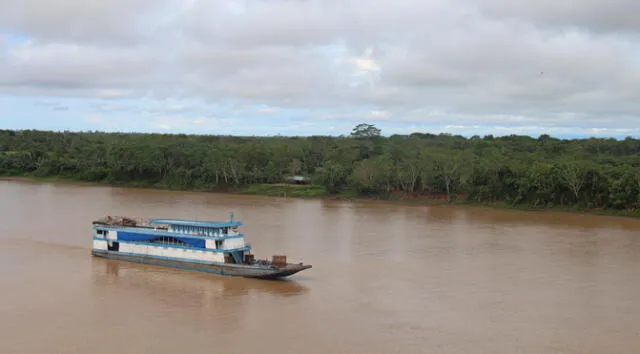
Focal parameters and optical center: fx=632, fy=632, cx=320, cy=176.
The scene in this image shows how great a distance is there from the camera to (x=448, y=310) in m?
18.7

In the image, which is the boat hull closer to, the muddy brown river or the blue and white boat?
the blue and white boat

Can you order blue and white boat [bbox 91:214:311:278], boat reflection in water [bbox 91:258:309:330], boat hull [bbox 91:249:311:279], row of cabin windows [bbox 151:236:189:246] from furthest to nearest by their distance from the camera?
row of cabin windows [bbox 151:236:189:246] → blue and white boat [bbox 91:214:311:278] → boat hull [bbox 91:249:311:279] → boat reflection in water [bbox 91:258:309:330]

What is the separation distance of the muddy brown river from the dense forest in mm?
7520

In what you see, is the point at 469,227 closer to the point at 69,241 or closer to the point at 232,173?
the point at 69,241

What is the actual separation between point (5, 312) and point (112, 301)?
294 cm

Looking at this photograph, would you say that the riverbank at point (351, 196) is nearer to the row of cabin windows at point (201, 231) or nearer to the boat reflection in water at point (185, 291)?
the row of cabin windows at point (201, 231)

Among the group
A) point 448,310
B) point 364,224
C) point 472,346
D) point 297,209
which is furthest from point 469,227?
point 472,346

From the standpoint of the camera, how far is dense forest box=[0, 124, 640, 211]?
1686 inches

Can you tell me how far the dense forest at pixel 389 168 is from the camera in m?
42.8

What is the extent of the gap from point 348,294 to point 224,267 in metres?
4.84

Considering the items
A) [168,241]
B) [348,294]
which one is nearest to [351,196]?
[168,241]

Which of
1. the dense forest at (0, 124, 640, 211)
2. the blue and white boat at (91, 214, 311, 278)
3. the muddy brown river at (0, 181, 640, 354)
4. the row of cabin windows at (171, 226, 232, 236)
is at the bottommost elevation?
the muddy brown river at (0, 181, 640, 354)

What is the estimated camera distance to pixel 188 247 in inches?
922

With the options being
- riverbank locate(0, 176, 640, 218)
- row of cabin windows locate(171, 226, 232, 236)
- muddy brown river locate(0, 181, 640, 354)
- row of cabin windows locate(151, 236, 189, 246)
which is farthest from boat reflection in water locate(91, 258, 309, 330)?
riverbank locate(0, 176, 640, 218)
